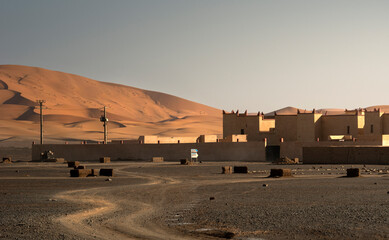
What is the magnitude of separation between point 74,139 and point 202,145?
3096 inches

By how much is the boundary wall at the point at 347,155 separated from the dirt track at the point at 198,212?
25.6 m

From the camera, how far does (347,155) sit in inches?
2069

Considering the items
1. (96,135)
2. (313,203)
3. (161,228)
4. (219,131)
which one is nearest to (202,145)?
(313,203)

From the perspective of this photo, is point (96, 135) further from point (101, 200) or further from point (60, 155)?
point (101, 200)

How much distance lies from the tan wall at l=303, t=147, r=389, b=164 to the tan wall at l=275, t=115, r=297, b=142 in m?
20.2

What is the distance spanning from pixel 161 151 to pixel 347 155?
21999mm

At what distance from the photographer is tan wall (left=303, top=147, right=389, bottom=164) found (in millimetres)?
51500

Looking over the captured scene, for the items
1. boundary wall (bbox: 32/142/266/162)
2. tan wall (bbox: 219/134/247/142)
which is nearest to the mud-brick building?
tan wall (bbox: 219/134/247/142)

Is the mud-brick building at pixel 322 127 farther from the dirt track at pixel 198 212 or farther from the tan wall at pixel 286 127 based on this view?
the dirt track at pixel 198 212

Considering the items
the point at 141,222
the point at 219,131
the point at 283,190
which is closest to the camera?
the point at 141,222

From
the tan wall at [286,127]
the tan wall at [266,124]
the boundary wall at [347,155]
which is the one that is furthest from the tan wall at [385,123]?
the boundary wall at [347,155]

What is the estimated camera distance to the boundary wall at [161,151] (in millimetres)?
63812

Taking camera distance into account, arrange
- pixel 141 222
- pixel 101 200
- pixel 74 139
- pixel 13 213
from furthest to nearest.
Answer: pixel 74 139 → pixel 101 200 → pixel 13 213 → pixel 141 222

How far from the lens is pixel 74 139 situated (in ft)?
457
